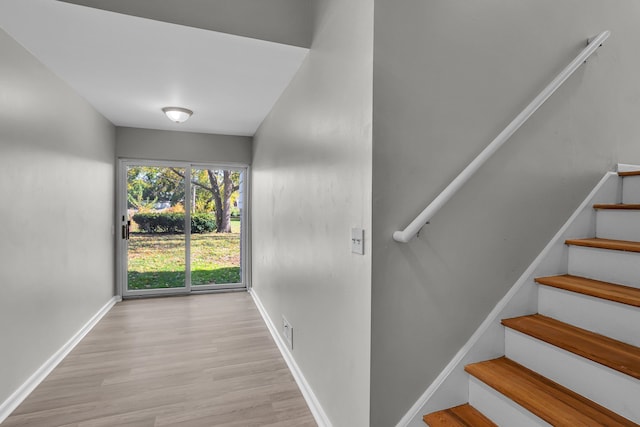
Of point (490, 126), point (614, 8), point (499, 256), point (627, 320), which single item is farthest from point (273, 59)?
point (627, 320)

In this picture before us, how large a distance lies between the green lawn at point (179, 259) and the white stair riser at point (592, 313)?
13.3 feet

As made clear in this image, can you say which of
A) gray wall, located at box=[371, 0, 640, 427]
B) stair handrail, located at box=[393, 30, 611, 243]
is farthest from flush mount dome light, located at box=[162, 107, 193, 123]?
stair handrail, located at box=[393, 30, 611, 243]

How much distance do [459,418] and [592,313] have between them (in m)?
0.72

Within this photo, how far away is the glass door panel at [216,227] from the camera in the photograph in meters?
4.70

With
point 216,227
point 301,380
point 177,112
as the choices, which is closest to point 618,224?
point 301,380

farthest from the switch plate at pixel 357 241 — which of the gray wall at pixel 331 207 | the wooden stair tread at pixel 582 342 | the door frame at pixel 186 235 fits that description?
the door frame at pixel 186 235

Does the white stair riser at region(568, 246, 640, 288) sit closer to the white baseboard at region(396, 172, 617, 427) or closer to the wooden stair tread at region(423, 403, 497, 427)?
the white baseboard at region(396, 172, 617, 427)

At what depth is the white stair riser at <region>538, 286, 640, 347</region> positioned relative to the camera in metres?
1.27

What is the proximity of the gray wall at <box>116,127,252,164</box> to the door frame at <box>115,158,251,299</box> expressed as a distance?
0.09 metres

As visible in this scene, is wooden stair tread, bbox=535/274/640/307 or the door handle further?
the door handle

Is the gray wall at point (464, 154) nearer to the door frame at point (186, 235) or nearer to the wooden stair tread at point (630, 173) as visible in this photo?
the wooden stair tread at point (630, 173)

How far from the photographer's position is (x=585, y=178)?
179 centimetres

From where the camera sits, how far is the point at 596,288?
1410mm

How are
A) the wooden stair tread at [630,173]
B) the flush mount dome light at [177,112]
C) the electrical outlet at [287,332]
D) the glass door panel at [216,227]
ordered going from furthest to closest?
the glass door panel at [216,227] → the flush mount dome light at [177,112] → the electrical outlet at [287,332] → the wooden stair tread at [630,173]
